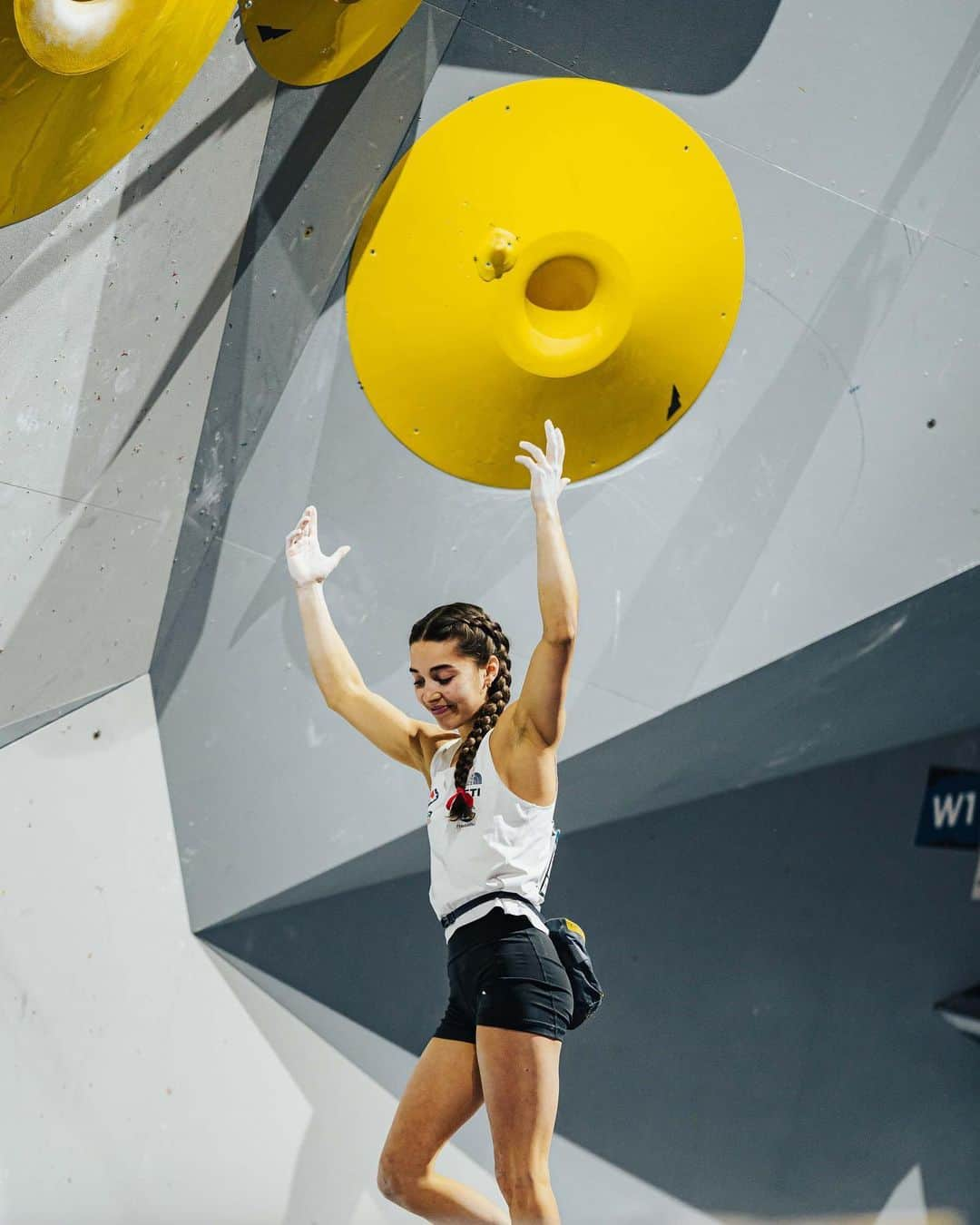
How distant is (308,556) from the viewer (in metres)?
2.19

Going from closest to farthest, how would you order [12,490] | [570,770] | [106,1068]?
[12,490]
[106,1068]
[570,770]

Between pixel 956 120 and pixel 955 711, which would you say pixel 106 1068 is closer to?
pixel 955 711

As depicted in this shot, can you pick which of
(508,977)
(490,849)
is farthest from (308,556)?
(508,977)

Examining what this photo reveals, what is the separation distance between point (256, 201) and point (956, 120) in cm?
136

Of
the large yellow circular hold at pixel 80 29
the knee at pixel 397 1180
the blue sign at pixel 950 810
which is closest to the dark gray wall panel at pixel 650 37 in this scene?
the large yellow circular hold at pixel 80 29

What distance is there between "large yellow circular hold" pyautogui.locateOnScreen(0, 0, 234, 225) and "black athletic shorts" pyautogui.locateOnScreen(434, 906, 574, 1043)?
1326 millimetres

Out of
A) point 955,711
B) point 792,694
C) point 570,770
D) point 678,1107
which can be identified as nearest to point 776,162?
point 792,694

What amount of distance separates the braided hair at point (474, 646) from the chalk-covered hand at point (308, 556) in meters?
0.21

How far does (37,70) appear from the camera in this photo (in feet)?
5.77

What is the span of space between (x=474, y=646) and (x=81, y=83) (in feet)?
3.42

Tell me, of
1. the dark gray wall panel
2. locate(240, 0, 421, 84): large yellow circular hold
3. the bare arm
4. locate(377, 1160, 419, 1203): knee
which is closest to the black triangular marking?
locate(240, 0, 421, 84): large yellow circular hold

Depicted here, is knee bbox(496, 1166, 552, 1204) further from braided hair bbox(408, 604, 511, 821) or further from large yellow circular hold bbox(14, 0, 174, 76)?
large yellow circular hold bbox(14, 0, 174, 76)

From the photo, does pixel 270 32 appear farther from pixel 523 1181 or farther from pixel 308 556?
pixel 523 1181

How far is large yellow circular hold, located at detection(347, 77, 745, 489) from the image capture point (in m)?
2.29
